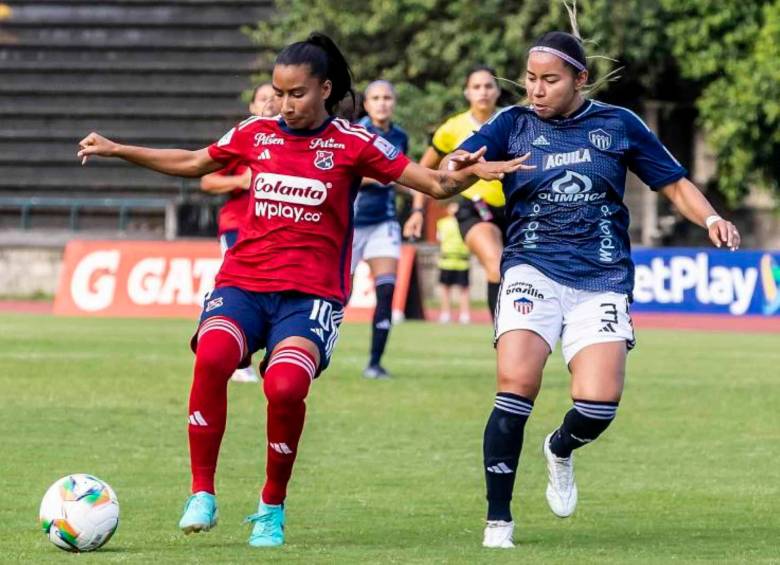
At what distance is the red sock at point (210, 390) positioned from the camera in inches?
267

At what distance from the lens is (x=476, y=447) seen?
10.4m

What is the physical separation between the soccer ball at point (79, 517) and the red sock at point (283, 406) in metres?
0.67

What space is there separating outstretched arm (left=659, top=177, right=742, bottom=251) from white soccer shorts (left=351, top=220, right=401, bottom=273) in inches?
277

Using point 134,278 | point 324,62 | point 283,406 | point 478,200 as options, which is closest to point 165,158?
point 324,62

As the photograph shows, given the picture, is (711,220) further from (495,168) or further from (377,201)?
(377,201)

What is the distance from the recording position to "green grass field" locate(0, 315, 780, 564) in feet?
22.5

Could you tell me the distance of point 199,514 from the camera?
262 inches

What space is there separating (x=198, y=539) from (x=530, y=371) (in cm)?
147

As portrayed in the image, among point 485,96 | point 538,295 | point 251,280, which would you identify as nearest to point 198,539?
point 251,280

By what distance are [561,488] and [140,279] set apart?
18.3 metres

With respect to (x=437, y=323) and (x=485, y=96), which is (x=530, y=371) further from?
(x=437, y=323)

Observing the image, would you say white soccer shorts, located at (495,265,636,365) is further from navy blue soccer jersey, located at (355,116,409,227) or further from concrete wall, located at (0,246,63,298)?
concrete wall, located at (0,246,63,298)

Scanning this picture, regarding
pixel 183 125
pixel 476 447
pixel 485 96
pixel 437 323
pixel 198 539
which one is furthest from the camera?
pixel 183 125

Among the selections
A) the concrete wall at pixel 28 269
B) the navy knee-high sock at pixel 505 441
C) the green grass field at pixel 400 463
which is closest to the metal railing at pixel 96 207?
the concrete wall at pixel 28 269
